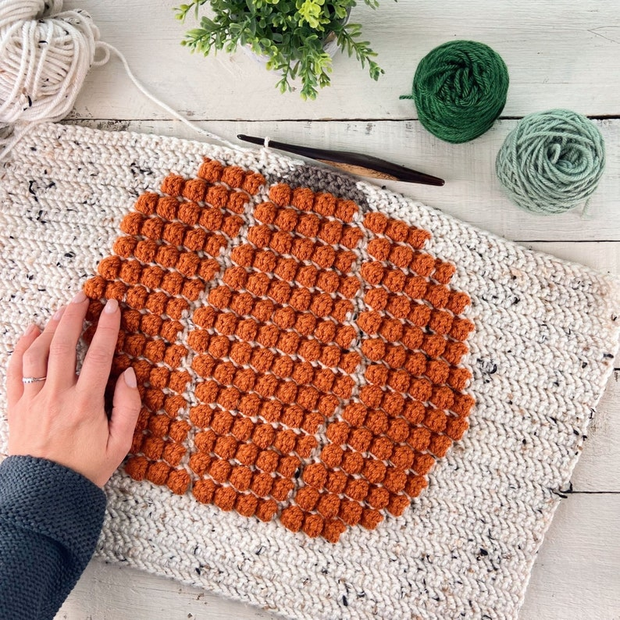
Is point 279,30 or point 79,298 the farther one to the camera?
point 79,298

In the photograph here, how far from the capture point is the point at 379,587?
0.89 meters

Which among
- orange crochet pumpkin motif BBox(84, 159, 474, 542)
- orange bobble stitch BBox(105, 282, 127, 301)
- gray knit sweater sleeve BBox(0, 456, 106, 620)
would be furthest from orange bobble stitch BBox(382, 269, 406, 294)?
gray knit sweater sleeve BBox(0, 456, 106, 620)

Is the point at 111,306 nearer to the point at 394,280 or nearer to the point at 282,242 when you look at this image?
the point at 282,242

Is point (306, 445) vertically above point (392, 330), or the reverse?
point (392, 330)

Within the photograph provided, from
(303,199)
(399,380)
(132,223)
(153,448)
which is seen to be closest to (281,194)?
(303,199)

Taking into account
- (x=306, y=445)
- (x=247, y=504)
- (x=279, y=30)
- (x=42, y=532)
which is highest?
(x=279, y=30)

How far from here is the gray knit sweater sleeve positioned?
0.78 metres

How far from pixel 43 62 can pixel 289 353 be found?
1.94 ft

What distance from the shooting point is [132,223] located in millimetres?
918

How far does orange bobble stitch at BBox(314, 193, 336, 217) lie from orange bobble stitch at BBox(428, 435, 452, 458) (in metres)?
0.40

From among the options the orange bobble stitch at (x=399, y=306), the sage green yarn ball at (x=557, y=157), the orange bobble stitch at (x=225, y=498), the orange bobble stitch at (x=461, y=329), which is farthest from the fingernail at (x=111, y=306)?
the sage green yarn ball at (x=557, y=157)

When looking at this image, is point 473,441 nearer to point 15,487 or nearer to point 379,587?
point 379,587

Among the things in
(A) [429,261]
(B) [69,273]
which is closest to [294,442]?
(A) [429,261]

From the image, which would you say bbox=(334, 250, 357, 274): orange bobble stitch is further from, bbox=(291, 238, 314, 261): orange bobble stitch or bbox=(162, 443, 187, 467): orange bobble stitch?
bbox=(162, 443, 187, 467): orange bobble stitch
